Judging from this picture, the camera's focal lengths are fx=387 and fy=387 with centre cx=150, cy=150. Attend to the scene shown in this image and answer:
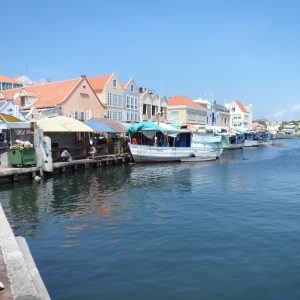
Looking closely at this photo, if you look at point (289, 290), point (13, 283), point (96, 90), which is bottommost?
point (289, 290)

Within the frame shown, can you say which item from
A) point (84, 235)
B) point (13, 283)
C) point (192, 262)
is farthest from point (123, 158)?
point (13, 283)

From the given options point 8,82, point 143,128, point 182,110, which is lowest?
point 143,128

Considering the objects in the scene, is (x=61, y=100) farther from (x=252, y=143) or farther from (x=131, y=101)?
(x=252, y=143)

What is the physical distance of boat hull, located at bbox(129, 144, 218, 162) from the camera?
4262 centimetres

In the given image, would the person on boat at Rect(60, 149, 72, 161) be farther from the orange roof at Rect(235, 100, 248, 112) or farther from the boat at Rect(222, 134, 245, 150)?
the orange roof at Rect(235, 100, 248, 112)

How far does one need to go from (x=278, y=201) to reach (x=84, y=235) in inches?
435

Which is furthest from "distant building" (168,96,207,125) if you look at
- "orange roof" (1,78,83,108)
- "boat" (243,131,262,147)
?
"orange roof" (1,78,83,108)

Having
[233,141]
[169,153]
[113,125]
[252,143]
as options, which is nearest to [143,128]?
[113,125]

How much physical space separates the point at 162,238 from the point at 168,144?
108 feet

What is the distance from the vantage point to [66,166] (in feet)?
114

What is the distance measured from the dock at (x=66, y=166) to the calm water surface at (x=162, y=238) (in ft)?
3.43

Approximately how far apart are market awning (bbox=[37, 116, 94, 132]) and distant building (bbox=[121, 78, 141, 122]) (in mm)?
29665

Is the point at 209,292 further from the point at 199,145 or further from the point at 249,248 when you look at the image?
the point at 199,145

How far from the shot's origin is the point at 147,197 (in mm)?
22266
